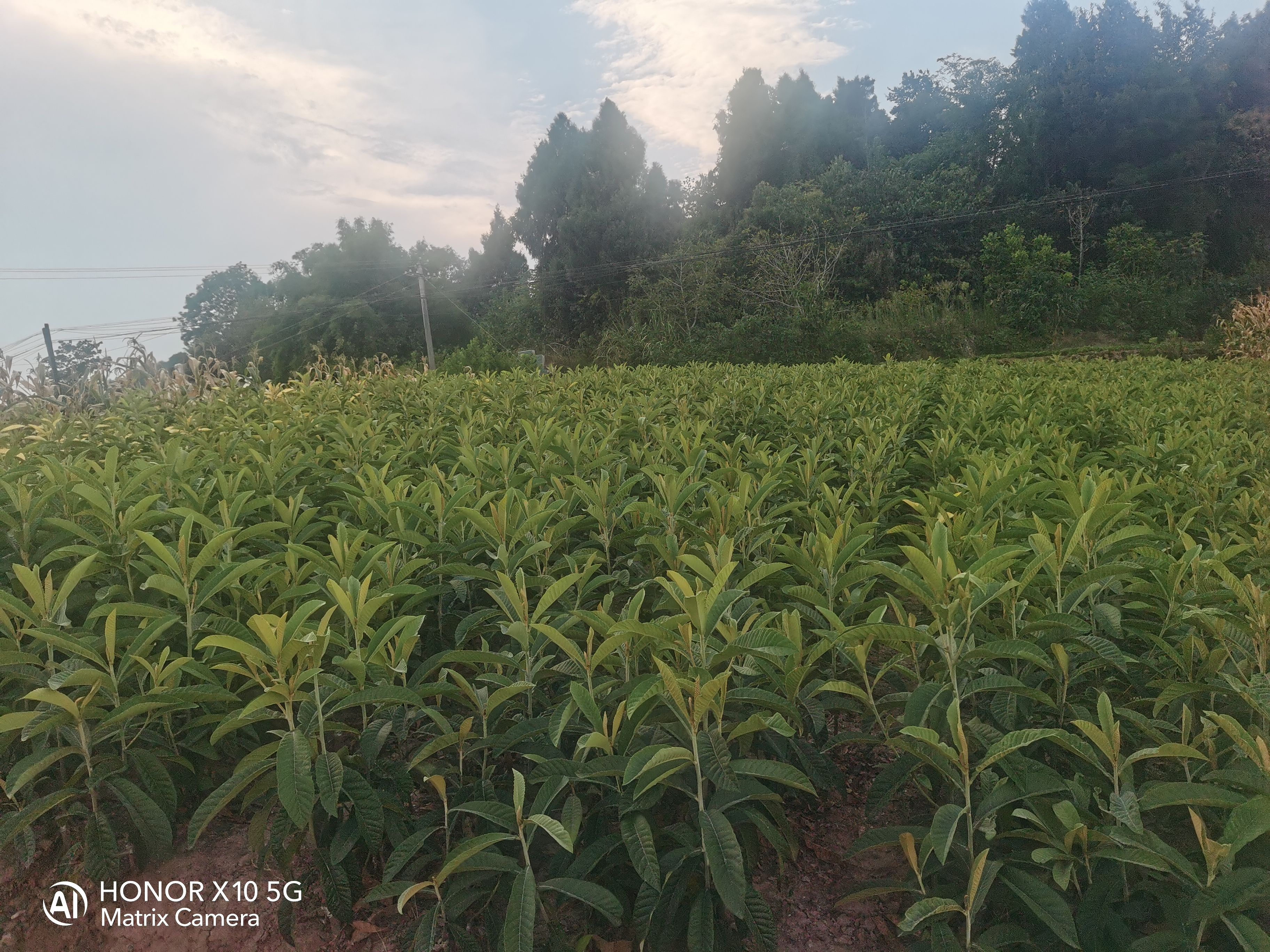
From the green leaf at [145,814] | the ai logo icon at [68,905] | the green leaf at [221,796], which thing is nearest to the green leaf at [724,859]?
the green leaf at [221,796]

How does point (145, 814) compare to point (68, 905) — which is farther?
point (68, 905)

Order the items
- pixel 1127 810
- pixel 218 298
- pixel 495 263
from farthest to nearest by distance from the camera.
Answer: pixel 218 298 < pixel 495 263 < pixel 1127 810

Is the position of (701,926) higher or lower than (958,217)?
lower

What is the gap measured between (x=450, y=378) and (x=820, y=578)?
23.6 feet

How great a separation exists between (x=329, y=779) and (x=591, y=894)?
590mm

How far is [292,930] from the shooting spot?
1.77 m

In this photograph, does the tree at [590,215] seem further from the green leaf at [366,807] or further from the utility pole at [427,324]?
the green leaf at [366,807]

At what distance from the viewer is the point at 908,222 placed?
107ft

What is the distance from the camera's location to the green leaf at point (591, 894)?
1525mm

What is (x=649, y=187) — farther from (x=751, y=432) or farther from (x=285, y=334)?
(x=751, y=432)

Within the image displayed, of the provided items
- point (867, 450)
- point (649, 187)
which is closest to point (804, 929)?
point (867, 450)

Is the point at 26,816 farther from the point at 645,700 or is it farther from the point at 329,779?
the point at 645,700

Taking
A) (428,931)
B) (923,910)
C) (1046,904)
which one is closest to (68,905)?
(428,931)

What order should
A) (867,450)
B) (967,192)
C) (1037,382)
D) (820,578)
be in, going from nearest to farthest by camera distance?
(820,578)
(867,450)
(1037,382)
(967,192)
